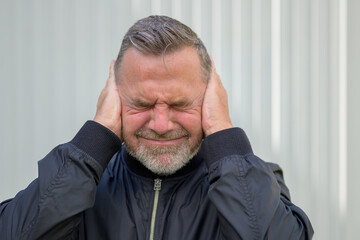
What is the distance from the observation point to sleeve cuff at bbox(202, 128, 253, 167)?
1370mm

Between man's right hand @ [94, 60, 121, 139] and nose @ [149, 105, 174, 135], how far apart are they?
140mm

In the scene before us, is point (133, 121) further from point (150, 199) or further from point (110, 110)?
point (150, 199)

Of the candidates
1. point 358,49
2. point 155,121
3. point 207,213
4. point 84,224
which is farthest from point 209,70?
point 358,49

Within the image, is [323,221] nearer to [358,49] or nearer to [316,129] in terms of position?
[316,129]

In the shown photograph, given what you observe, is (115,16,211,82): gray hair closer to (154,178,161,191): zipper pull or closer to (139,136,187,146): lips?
(139,136,187,146): lips

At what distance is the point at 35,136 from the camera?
91.7 inches

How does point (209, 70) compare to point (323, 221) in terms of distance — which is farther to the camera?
point (323, 221)

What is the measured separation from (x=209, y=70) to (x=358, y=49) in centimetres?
121

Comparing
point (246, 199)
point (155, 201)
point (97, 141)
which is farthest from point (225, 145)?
point (97, 141)

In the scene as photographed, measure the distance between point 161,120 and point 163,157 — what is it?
14cm

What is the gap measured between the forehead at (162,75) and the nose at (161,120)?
0.17 feet

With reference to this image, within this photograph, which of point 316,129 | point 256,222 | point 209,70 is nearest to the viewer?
point 256,222

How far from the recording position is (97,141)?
55.8 inches

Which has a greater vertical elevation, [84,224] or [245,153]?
[245,153]
